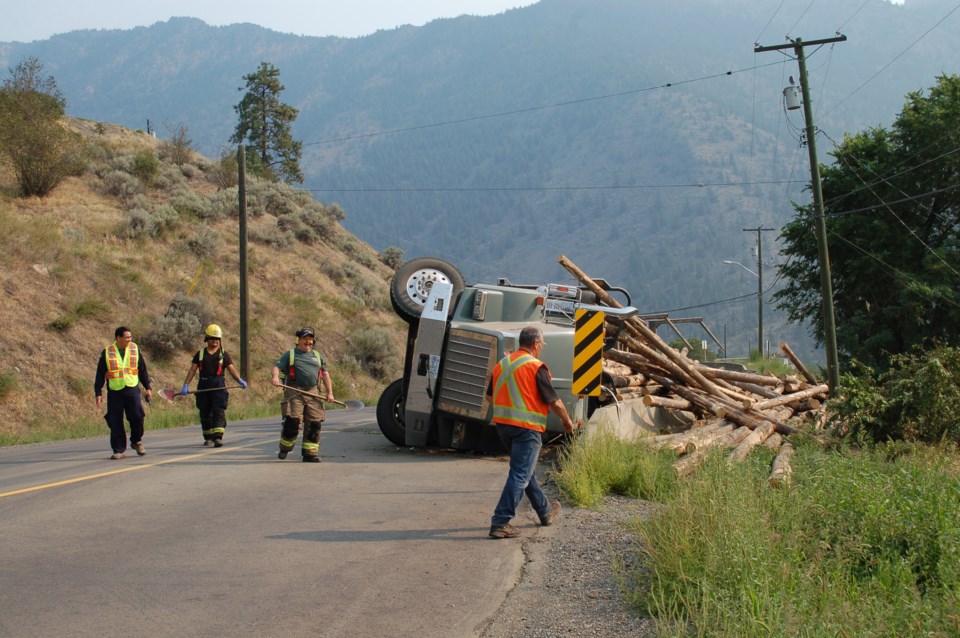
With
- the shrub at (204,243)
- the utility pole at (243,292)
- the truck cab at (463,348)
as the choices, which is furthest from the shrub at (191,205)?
the truck cab at (463,348)

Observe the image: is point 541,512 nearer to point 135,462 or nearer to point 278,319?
point 135,462

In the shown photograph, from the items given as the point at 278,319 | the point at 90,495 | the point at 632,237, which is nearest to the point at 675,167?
the point at 632,237

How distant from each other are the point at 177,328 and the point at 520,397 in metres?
25.4

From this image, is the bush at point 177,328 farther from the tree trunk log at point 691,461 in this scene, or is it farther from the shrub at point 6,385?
the tree trunk log at point 691,461

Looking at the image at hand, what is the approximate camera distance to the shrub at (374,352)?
131 feet

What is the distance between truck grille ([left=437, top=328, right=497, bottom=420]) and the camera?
1283 centimetres

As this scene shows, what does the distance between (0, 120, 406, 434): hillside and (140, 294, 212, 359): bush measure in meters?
0.10

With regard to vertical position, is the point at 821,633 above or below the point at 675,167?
below

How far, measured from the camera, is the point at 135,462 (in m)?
12.6

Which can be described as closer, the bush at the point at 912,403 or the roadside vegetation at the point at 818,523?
the roadside vegetation at the point at 818,523

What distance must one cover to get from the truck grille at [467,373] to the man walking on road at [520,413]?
14.4ft

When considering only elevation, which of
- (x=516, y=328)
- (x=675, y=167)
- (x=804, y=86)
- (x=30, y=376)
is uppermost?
(x=675, y=167)

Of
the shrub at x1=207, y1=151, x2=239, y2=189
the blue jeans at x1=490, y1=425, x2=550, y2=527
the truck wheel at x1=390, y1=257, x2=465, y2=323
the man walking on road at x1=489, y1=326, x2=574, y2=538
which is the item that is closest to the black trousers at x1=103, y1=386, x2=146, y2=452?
the truck wheel at x1=390, y1=257, x2=465, y2=323

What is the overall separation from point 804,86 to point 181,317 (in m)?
21.6
